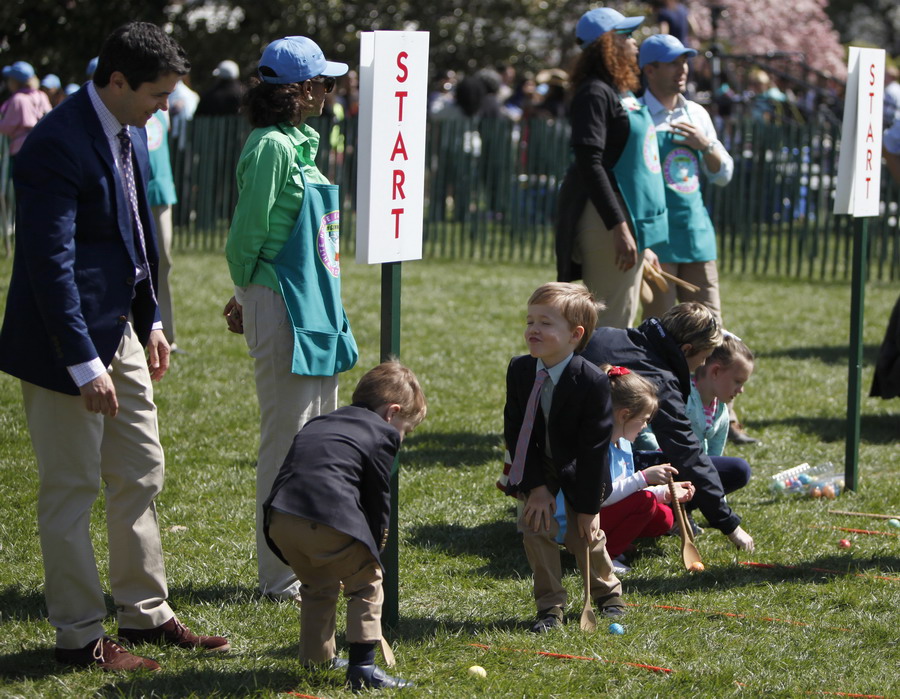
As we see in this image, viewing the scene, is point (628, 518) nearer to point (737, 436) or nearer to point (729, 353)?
point (729, 353)

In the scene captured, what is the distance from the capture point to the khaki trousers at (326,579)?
3682 mm

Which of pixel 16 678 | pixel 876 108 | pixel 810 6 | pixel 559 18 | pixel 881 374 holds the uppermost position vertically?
pixel 810 6

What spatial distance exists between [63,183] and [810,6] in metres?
33.8

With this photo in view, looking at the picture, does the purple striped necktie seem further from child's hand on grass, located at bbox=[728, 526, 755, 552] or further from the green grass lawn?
child's hand on grass, located at bbox=[728, 526, 755, 552]

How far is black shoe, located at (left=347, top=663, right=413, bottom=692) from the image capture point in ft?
12.3

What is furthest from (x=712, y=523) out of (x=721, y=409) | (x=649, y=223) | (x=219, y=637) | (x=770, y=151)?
(x=770, y=151)

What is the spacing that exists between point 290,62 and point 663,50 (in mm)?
2871

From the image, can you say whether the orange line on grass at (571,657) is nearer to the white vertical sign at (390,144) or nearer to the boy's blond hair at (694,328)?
the white vertical sign at (390,144)

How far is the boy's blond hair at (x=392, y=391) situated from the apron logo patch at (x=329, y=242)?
660 millimetres

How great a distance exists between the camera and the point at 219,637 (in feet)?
13.6

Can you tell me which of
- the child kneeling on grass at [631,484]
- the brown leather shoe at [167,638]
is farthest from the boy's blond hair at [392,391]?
the child kneeling on grass at [631,484]

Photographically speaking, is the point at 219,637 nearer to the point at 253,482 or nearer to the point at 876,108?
the point at 253,482

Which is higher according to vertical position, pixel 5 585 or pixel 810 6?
pixel 810 6

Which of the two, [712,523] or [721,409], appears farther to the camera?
[721,409]
